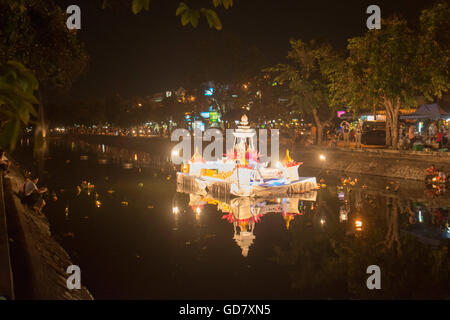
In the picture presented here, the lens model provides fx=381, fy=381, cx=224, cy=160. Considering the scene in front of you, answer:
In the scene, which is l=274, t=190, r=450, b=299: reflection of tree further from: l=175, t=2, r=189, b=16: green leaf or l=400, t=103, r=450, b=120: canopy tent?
l=400, t=103, r=450, b=120: canopy tent

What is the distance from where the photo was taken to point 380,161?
27172 mm

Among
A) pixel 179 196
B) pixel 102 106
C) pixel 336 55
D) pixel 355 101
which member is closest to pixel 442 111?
pixel 355 101

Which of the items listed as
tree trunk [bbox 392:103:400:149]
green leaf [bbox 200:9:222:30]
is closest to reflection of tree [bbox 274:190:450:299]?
green leaf [bbox 200:9:222:30]

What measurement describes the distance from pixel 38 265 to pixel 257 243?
628 centimetres

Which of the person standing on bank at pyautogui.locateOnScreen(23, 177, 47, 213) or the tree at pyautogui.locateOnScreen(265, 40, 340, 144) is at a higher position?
the tree at pyautogui.locateOnScreen(265, 40, 340, 144)

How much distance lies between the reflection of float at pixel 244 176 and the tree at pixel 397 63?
9.37 metres

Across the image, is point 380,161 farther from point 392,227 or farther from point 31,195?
point 31,195

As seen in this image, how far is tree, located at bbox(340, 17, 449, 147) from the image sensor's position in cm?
2383

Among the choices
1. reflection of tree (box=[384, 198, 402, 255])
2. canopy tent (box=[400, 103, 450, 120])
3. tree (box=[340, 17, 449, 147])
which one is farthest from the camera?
canopy tent (box=[400, 103, 450, 120])

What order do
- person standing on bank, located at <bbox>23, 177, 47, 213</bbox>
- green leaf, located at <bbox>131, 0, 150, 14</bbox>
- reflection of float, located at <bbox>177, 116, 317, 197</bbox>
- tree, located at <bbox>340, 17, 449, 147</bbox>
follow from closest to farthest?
green leaf, located at <bbox>131, 0, 150, 14</bbox> → person standing on bank, located at <bbox>23, 177, 47, 213</bbox> → reflection of float, located at <bbox>177, 116, 317, 197</bbox> → tree, located at <bbox>340, 17, 449, 147</bbox>

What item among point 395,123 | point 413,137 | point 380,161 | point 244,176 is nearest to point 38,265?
point 244,176

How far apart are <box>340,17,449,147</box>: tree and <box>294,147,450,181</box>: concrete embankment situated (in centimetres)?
367

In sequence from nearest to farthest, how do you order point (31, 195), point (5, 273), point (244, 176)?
point (5, 273) → point (31, 195) → point (244, 176)

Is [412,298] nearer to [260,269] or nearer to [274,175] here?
[260,269]
